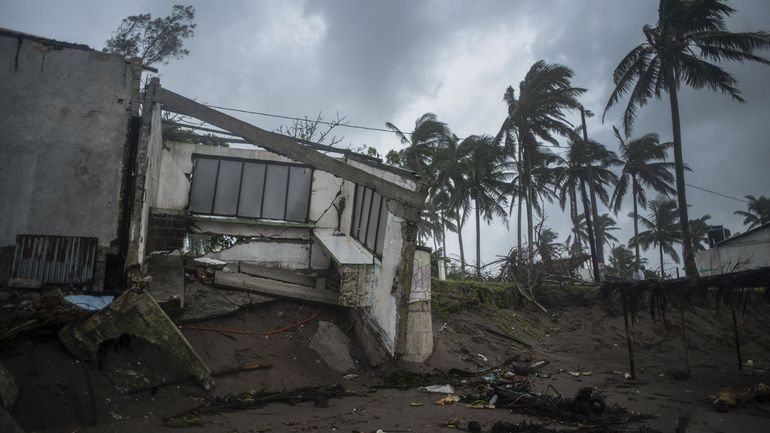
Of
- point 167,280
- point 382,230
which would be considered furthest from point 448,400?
point 167,280

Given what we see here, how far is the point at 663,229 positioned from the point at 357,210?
37.4 meters

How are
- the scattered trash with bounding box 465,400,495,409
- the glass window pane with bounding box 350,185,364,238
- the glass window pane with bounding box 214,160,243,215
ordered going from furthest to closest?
the glass window pane with bounding box 214,160,243,215 → the glass window pane with bounding box 350,185,364,238 → the scattered trash with bounding box 465,400,495,409

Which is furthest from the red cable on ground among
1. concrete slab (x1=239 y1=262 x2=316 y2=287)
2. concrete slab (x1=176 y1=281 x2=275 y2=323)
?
concrete slab (x1=239 y1=262 x2=316 y2=287)

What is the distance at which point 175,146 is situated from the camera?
11.8 m

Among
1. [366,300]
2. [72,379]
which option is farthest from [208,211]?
[72,379]

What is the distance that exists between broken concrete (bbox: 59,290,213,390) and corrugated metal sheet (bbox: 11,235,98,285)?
77.4 inches

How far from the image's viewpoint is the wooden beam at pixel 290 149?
7816 millimetres

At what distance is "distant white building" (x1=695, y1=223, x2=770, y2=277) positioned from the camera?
70.5 ft

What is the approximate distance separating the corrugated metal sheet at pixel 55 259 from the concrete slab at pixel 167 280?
1173 mm

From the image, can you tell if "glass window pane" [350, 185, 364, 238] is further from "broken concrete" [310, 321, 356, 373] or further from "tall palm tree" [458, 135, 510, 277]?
"tall palm tree" [458, 135, 510, 277]

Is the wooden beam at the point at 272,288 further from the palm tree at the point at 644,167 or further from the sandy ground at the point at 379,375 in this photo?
the palm tree at the point at 644,167

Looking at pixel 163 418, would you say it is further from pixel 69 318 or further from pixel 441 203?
pixel 441 203

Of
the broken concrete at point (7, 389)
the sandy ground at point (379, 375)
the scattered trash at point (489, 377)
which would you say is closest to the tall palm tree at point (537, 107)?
the sandy ground at point (379, 375)

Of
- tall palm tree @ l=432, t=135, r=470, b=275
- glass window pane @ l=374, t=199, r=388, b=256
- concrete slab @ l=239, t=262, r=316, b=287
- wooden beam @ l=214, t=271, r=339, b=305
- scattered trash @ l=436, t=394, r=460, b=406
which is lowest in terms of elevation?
scattered trash @ l=436, t=394, r=460, b=406
